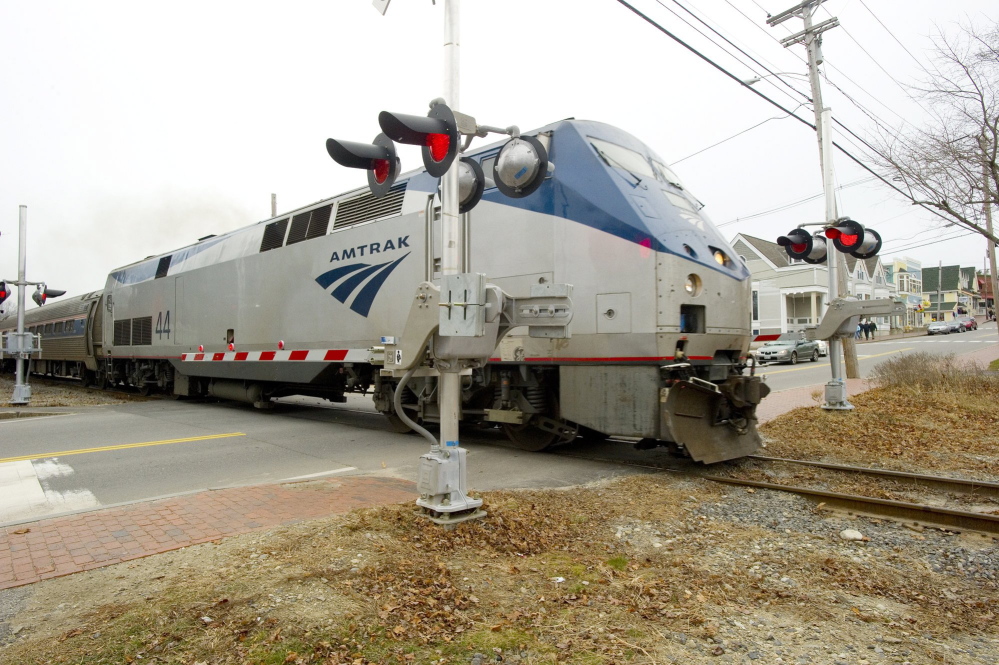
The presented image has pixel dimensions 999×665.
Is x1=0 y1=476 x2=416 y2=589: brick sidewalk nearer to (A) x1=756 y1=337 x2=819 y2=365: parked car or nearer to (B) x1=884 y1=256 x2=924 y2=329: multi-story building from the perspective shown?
(A) x1=756 y1=337 x2=819 y2=365: parked car

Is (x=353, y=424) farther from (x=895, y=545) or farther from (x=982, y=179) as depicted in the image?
(x=982, y=179)

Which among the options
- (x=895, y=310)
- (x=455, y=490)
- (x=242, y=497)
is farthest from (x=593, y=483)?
(x=895, y=310)

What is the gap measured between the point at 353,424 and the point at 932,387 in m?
10.5

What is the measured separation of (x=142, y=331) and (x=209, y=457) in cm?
1016

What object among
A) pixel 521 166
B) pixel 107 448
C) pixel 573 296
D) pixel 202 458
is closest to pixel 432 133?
pixel 521 166

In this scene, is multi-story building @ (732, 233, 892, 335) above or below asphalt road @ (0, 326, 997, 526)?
above

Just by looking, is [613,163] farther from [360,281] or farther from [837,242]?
[837,242]

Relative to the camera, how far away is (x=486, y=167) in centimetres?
789

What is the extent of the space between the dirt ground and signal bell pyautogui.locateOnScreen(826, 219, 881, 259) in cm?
633

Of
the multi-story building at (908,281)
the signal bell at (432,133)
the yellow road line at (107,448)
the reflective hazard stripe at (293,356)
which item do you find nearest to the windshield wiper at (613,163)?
the signal bell at (432,133)

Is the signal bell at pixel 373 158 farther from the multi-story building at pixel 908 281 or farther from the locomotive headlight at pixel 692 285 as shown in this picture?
the multi-story building at pixel 908 281

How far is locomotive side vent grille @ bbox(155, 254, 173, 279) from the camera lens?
15.5 m

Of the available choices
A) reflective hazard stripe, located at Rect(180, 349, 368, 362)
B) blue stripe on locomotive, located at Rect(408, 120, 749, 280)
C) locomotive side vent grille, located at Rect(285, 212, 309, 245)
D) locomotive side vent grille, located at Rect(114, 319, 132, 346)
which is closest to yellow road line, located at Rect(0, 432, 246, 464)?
reflective hazard stripe, located at Rect(180, 349, 368, 362)

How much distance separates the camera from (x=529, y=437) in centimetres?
822
